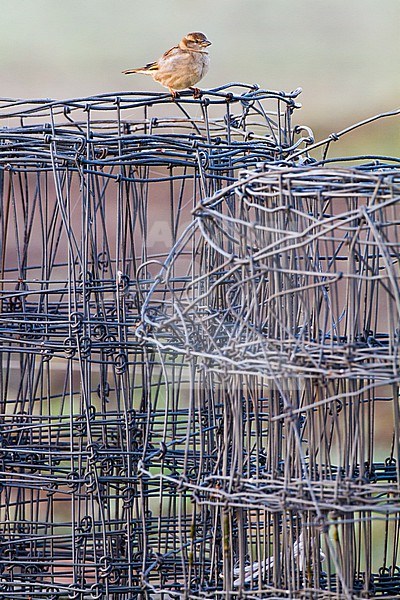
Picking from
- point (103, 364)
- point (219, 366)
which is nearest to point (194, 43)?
point (103, 364)

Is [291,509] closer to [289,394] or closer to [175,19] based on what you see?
[289,394]

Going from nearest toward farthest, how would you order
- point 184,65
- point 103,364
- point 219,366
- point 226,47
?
point 219,366, point 103,364, point 184,65, point 226,47

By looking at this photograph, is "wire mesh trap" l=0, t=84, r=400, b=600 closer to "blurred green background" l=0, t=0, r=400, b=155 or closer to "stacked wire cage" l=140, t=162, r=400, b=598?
"stacked wire cage" l=140, t=162, r=400, b=598

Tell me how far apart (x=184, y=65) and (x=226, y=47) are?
138 cm

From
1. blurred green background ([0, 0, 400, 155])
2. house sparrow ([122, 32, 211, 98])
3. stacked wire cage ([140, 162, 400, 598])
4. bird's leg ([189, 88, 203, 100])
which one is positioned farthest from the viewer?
blurred green background ([0, 0, 400, 155])

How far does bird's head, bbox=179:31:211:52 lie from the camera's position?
2.10 metres

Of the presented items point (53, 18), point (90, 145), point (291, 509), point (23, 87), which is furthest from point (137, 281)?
point (53, 18)

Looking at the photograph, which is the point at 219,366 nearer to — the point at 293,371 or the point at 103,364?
the point at 293,371

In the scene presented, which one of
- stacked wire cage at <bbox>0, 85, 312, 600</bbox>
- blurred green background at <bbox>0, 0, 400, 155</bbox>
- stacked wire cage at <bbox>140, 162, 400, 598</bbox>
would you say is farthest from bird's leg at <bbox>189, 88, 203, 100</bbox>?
blurred green background at <bbox>0, 0, 400, 155</bbox>

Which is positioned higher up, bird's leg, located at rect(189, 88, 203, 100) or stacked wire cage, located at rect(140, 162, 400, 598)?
bird's leg, located at rect(189, 88, 203, 100)

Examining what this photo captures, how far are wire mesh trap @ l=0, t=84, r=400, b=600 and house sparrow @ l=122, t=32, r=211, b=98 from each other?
13 centimetres

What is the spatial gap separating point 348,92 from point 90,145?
1763 mm

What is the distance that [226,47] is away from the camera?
3.39 meters

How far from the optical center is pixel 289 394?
4.62 feet
